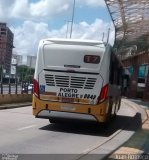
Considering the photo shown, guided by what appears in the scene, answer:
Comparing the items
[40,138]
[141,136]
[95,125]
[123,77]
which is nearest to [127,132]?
[141,136]

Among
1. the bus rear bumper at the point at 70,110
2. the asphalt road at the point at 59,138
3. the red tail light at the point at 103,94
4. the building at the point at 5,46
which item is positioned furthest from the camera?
the building at the point at 5,46

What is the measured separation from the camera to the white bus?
1777cm

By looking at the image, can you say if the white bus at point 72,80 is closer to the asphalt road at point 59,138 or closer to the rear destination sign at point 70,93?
the rear destination sign at point 70,93

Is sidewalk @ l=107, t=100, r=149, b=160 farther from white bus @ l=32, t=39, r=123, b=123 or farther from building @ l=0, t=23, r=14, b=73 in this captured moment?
building @ l=0, t=23, r=14, b=73

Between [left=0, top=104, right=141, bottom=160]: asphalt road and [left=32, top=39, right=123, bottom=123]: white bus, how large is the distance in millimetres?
777

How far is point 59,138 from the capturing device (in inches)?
625

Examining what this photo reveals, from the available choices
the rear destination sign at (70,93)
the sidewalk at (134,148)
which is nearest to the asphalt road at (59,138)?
the sidewalk at (134,148)

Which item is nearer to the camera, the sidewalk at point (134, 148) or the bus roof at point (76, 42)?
the sidewalk at point (134, 148)

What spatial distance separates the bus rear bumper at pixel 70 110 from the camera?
58.0 feet

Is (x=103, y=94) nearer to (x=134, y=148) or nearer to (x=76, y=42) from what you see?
(x=76, y=42)

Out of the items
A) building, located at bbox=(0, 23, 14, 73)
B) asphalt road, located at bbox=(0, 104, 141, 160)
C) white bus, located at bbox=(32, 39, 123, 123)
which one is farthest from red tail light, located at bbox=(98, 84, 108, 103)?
building, located at bbox=(0, 23, 14, 73)

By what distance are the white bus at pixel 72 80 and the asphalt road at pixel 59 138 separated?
30.6 inches

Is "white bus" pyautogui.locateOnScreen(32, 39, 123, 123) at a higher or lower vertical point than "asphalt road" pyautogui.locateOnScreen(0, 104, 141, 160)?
higher

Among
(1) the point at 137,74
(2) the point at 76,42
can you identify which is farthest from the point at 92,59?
(1) the point at 137,74
